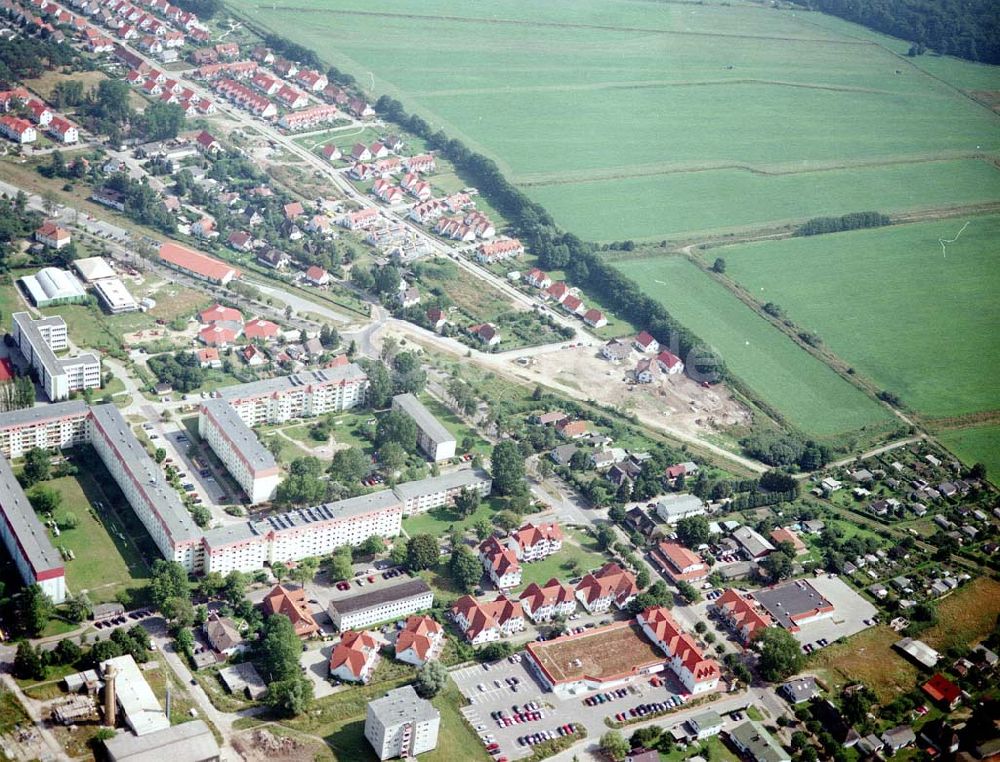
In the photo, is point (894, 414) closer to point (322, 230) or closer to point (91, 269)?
point (322, 230)

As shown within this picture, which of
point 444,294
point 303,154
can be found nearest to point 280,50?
point 303,154

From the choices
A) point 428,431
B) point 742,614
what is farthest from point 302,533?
point 742,614

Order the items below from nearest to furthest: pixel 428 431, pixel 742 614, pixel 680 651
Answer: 1. pixel 680 651
2. pixel 742 614
3. pixel 428 431

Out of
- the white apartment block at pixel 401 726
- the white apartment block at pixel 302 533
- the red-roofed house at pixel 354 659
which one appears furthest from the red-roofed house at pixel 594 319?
the white apartment block at pixel 401 726

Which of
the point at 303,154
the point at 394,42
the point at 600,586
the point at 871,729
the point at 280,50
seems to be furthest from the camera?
the point at 394,42

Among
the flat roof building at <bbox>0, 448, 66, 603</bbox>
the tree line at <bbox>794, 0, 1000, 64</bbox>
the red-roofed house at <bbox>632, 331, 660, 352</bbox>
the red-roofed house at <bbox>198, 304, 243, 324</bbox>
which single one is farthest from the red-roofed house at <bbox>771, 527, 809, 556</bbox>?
the tree line at <bbox>794, 0, 1000, 64</bbox>

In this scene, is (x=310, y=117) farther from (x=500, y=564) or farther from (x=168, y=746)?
(x=168, y=746)

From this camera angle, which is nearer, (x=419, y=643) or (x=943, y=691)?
(x=419, y=643)

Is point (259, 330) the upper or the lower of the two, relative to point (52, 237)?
lower
